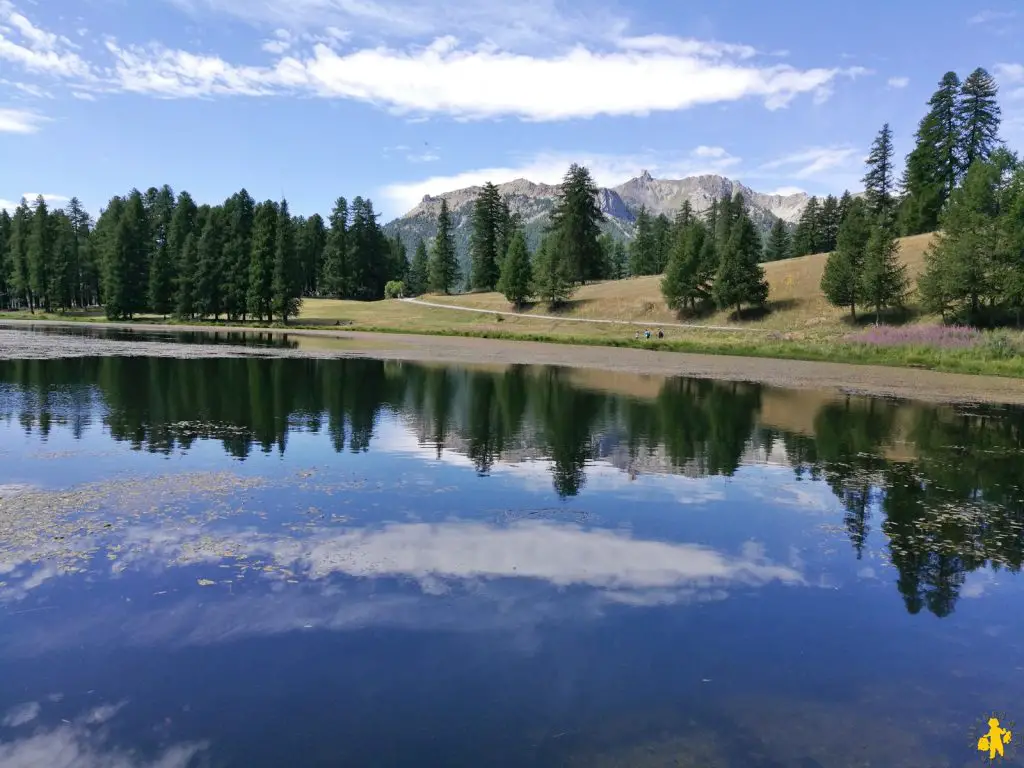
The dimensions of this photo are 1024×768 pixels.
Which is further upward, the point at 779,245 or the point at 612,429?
the point at 779,245

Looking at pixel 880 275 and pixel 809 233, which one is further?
pixel 809 233

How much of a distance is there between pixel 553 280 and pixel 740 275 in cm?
2638

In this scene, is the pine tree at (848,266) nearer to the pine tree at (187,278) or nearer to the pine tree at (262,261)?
the pine tree at (262,261)

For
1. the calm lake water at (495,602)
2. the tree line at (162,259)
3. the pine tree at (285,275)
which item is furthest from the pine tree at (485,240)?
the calm lake water at (495,602)

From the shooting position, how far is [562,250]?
110 metres

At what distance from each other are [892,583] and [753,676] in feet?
14.0

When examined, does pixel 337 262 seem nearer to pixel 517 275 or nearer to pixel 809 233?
pixel 517 275

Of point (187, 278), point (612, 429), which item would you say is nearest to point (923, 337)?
point (612, 429)

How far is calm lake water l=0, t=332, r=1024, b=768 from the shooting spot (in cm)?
670

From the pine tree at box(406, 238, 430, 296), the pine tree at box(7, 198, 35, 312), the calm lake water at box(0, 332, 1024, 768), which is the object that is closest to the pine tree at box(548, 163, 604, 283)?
the pine tree at box(406, 238, 430, 296)

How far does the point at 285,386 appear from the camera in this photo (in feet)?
107

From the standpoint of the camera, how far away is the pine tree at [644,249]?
499 feet

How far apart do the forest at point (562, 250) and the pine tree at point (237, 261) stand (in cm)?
21

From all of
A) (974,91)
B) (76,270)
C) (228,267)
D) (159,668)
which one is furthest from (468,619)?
(76,270)
